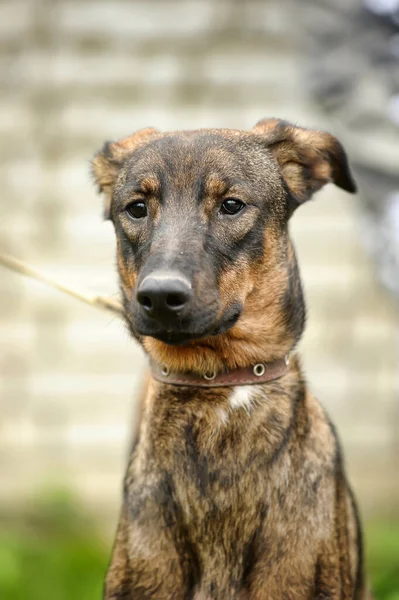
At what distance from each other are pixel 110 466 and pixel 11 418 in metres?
0.78

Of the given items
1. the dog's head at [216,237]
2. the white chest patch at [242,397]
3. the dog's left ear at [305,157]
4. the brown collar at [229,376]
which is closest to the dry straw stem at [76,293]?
the dog's head at [216,237]

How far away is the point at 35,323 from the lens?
25.5 ft

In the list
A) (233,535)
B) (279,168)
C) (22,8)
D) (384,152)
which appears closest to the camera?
(233,535)

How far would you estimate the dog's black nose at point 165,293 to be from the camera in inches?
117

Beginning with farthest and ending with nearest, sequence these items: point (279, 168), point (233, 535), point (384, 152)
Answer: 1. point (384, 152)
2. point (279, 168)
3. point (233, 535)

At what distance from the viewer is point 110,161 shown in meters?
3.72

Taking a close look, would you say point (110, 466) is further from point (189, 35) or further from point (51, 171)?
point (189, 35)

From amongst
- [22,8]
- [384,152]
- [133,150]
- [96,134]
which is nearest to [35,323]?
[96,134]

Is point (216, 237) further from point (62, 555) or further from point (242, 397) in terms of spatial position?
point (62, 555)

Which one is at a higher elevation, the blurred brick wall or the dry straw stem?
the dry straw stem

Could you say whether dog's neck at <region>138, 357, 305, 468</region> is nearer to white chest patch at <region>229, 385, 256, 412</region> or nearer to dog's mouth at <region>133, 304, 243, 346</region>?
white chest patch at <region>229, 385, 256, 412</region>

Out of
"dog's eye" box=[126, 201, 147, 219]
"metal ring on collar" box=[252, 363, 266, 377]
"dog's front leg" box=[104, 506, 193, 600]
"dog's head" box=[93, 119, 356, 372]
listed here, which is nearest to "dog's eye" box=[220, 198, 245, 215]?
"dog's head" box=[93, 119, 356, 372]

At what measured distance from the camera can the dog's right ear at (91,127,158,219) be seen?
367cm

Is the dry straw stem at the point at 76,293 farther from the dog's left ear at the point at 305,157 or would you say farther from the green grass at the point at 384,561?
the green grass at the point at 384,561
